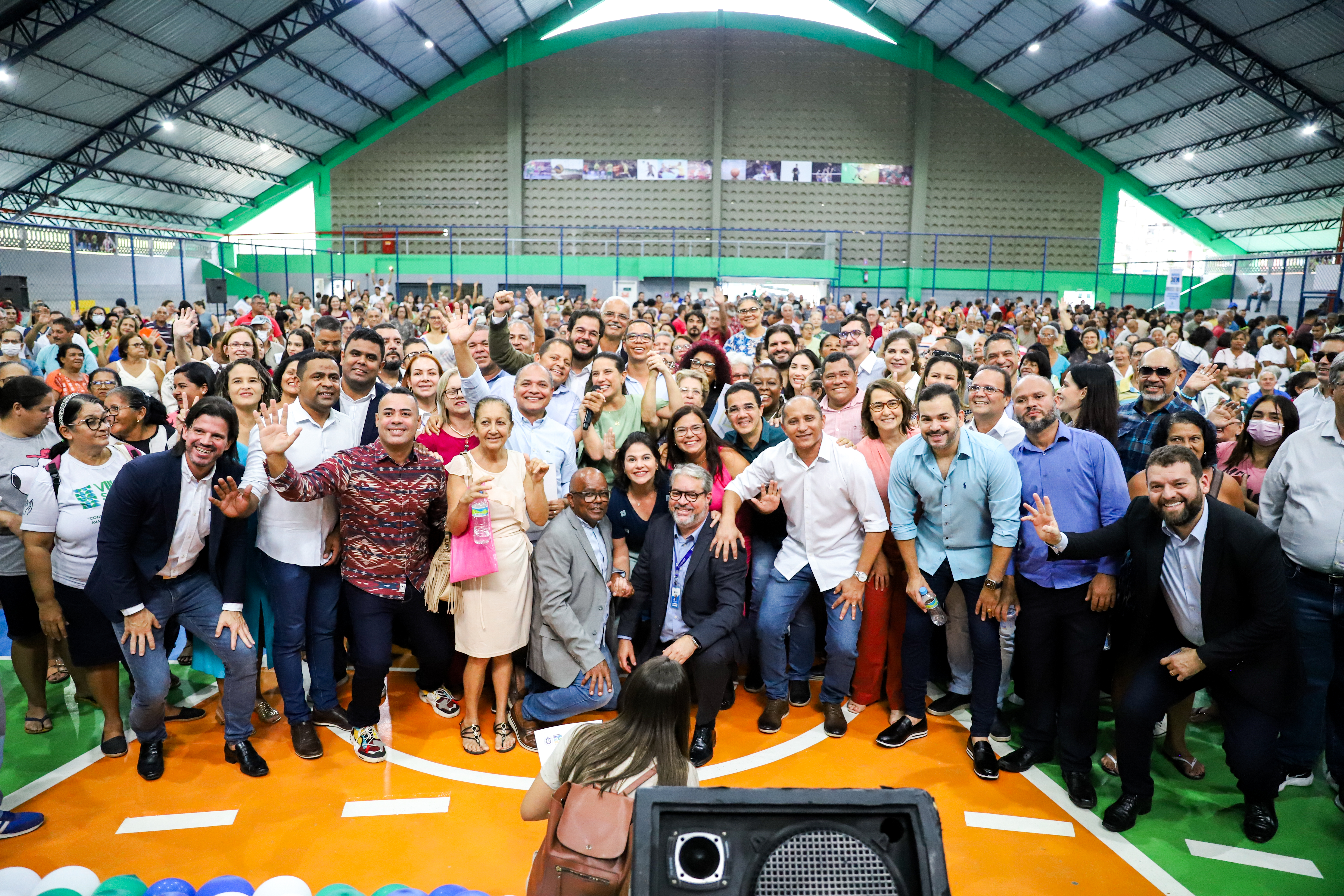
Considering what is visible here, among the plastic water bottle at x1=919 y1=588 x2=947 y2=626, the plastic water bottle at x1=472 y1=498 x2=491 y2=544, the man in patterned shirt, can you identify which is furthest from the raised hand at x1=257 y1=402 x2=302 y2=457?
the plastic water bottle at x1=919 y1=588 x2=947 y2=626

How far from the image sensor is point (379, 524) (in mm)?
3928

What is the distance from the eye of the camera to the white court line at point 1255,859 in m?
3.29

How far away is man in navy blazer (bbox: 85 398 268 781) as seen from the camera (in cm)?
351

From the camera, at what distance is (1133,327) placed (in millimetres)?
12836

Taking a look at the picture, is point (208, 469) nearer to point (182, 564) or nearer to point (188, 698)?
point (182, 564)

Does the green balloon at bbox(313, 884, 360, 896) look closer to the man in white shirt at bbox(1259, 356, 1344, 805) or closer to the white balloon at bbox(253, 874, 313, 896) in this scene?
the white balloon at bbox(253, 874, 313, 896)

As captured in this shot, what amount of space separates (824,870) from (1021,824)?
2.34m

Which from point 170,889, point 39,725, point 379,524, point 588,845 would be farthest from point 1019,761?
point 39,725

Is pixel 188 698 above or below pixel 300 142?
below

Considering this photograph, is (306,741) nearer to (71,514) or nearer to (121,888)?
(121,888)

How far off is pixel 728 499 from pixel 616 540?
69 centimetres

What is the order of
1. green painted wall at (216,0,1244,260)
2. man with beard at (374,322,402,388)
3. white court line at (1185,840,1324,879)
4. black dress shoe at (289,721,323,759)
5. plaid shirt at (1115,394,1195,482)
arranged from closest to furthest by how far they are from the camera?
white court line at (1185,840,1324,879)
black dress shoe at (289,721,323,759)
plaid shirt at (1115,394,1195,482)
man with beard at (374,322,402,388)
green painted wall at (216,0,1244,260)

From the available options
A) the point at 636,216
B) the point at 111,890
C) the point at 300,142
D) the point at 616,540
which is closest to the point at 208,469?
the point at 111,890

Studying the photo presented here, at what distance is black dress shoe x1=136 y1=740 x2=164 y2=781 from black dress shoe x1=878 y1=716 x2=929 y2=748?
3572 mm
